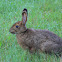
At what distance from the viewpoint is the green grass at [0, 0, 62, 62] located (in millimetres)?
5066

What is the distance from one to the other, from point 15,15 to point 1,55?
265cm

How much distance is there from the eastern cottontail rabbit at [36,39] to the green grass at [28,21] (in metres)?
0.20

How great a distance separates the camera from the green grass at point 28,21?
5066 mm

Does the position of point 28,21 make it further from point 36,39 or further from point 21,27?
point 36,39

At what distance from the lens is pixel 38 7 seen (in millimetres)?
8109

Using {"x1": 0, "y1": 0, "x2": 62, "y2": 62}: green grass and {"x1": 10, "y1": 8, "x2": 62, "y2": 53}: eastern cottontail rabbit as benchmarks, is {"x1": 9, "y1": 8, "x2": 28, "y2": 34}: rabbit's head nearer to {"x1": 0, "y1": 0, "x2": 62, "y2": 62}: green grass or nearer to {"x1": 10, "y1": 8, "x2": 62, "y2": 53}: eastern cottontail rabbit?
{"x1": 10, "y1": 8, "x2": 62, "y2": 53}: eastern cottontail rabbit

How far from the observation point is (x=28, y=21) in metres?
7.07

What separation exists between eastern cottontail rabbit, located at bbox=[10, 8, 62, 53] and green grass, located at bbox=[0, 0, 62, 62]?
199mm

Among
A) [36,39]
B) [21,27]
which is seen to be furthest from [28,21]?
[36,39]

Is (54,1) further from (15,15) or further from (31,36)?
(31,36)

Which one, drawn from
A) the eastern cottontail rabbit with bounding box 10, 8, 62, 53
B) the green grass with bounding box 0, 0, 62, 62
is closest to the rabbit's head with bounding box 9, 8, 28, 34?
the eastern cottontail rabbit with bounding box 10, 8, 62, 53

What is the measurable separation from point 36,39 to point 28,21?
1.72 metres

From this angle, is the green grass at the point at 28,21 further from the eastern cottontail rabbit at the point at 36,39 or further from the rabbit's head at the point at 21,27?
the rabbit's head at the point at 21,27

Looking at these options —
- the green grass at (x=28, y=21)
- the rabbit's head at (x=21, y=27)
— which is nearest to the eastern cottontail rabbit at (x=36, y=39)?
the rabbit's head at (x=21, y=27)
